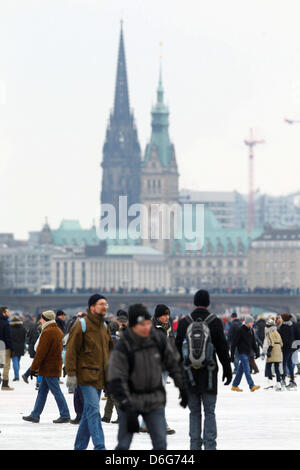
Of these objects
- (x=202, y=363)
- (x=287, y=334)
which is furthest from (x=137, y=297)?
(x=202, y=363)

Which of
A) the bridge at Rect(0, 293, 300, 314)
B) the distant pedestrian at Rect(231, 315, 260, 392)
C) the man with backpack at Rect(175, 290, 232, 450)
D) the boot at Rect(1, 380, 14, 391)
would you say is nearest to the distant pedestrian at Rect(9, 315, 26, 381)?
the boot at Rect(1, 380, 14, 391)

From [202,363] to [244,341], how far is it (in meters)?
13.3

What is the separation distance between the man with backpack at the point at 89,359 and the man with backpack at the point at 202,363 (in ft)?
3.17

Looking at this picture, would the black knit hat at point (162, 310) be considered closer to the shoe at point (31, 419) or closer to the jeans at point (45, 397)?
the jeans at point (45, 397)

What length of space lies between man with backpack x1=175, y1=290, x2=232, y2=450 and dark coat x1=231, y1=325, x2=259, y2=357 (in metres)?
12.7

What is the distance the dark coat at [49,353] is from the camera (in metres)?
21.5

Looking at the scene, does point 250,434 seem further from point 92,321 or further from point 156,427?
point 156,427

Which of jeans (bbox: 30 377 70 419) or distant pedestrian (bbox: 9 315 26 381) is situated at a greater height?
distant pedestrian (bbox: 9 315 26 381)

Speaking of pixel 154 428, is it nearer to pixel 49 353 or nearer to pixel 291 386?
pixel 49 353

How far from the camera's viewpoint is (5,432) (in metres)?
→ 20.6

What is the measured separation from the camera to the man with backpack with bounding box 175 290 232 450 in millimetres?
17062

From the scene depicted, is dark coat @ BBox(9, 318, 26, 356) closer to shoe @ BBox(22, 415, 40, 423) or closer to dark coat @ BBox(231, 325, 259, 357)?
dark coat @ BBox(231, 325, 259, 357)
